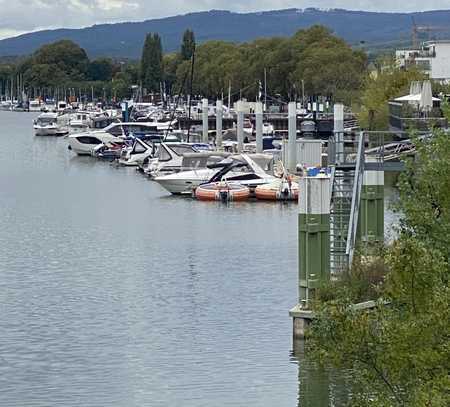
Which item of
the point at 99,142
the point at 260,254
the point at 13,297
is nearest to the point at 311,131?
the point at 99,142

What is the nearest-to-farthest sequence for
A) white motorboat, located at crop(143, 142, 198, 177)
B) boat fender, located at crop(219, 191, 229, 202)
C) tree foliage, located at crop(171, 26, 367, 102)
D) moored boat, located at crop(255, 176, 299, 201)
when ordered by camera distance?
moored boat, located at crop(255, 176, 299, 201)
boat fender, located at crop(219, 191, 229, 202)
white motorboat, located at crop(143, 142, 198, 177)
tree foliage, located at crop(171, 26, 367, 102)

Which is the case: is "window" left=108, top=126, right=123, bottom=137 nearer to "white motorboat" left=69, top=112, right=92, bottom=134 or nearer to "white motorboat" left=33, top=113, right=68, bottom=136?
"white motorboat" left=69, top=112, right=92, bottom=134

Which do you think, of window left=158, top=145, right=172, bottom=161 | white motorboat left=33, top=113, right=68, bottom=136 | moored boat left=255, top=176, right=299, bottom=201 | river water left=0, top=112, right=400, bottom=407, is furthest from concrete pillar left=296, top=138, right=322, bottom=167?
white motorboat left=33, top=113, right=68, bottom=136

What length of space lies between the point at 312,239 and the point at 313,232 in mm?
151

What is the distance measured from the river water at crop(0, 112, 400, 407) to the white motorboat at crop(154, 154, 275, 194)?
2.80 m

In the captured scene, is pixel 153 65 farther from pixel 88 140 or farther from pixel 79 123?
pixel 88 140

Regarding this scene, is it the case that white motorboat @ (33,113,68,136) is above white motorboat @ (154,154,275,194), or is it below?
below

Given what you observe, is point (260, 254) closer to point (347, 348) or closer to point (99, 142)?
point (347, 348)

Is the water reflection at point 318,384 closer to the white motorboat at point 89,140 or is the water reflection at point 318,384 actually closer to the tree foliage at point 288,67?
the white motorboat at point 89,140

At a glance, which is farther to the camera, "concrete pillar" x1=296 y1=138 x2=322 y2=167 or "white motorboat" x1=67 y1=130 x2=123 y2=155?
"white motorboat" x1=67 y1=130 x2=123 y2=155

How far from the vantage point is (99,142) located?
95.8 m

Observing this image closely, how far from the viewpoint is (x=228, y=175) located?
60.7 meters

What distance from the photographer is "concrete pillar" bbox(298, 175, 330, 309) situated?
2581cm

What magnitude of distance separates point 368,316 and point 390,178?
5171 centimetres
